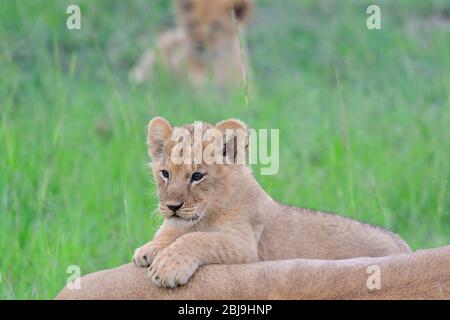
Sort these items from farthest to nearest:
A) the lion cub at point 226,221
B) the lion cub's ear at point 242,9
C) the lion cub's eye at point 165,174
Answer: the lion cub's ear at point 242,9
the lion cub's eye at point 165,174
the lion cub at point 226,221

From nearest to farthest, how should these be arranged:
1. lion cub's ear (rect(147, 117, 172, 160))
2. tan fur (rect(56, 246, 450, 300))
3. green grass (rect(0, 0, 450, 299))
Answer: tan fur (rect(56, 246, 450, 300))
lion cub's ear (rect(147, 117, 172, 160))
green grass (rect(0, 0, 450, 299))

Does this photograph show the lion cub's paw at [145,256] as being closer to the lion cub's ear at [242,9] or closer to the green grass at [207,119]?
the green grass at [207,119]

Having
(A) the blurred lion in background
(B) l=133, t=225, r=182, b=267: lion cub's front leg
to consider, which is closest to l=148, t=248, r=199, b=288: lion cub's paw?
(B) l=133, t=225, r=182, b=267: lion cub's front leg

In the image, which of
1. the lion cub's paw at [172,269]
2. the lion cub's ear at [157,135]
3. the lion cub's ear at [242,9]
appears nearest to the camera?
the lion cub's paw at [172,269]

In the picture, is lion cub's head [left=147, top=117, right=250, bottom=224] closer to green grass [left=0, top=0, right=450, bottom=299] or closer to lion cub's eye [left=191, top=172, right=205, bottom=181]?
lion cub's eye [left=191, top=172, right=205, bottom=181]

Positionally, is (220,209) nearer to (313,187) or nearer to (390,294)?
(390,294)

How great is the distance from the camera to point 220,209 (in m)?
3.89

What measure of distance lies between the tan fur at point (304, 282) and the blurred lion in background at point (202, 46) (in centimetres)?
514

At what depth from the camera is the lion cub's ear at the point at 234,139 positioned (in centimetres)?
393

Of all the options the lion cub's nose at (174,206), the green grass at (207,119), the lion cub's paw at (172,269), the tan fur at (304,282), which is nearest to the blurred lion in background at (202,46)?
the green grass at (207,119)

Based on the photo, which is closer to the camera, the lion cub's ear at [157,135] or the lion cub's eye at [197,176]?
the lion cub's eye at [197,176]

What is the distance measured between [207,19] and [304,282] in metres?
5.76

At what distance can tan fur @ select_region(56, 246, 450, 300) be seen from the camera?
10.1 feet
